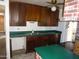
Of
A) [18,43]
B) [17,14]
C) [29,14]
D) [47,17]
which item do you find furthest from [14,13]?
[47,17]

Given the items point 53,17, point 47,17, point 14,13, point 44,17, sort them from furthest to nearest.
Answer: point 53,17
point 47,17
point 44,17
point 14,13

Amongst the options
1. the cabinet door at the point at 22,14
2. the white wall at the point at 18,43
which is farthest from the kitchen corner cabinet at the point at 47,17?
the white wall at the point at 18,43

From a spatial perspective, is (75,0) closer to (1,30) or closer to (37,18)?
(1,30)

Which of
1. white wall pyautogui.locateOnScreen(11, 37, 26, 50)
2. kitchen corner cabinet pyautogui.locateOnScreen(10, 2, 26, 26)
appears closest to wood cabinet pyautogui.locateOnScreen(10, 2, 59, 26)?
kitchen corner cabinet pyautogui.locateOnScreen(10, 2, 26, 26)

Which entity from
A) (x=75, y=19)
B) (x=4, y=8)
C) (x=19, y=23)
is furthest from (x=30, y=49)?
(x=75, y=19)

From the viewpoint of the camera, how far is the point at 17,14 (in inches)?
169

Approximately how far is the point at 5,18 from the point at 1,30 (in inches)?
17.0

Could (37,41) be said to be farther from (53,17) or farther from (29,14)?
(53,17)

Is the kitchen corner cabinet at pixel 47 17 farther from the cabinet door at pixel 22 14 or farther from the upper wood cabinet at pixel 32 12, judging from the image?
the cabinet door at pixel 22 14

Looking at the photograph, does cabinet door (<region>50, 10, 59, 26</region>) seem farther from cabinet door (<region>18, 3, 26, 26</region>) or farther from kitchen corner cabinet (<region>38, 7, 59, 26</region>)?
cabinet door (<region>18, 3, 26, 26</region>)

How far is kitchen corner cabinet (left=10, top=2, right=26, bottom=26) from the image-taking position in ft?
13.6

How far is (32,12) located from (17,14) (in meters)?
0.77

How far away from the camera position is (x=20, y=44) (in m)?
4.66

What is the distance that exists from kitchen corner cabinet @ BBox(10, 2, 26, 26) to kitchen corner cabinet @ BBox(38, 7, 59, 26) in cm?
103
